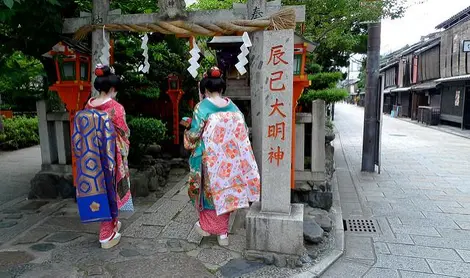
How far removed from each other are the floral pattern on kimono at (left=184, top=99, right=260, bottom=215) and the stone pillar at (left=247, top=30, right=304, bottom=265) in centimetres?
25

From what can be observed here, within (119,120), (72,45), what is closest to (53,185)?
(72,45)

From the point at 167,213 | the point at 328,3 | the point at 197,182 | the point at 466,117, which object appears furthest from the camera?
the point at 466,117

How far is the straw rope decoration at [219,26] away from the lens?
3.98 metres

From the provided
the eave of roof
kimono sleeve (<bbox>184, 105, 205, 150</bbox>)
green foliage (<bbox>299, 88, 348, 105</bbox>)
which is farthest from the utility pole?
the eave of roof

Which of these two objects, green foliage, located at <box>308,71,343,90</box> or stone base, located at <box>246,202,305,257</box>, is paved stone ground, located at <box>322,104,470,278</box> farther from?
green foliage, located at <box>308,71,343,90</box>

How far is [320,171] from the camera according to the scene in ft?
18.6

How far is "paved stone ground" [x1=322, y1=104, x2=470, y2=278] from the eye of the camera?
414 cm

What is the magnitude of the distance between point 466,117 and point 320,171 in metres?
18.9

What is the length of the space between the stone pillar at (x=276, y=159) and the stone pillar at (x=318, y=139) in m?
1.65

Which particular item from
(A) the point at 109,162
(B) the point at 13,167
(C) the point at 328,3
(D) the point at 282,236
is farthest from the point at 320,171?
(B) the point at 13,167

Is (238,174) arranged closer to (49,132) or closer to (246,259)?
(246,259)

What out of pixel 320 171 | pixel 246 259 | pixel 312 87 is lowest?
pixel 246 259

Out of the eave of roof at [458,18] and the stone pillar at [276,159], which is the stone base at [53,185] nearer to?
the stone pillar at [276,159]

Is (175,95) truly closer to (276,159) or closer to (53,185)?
(53,185)
